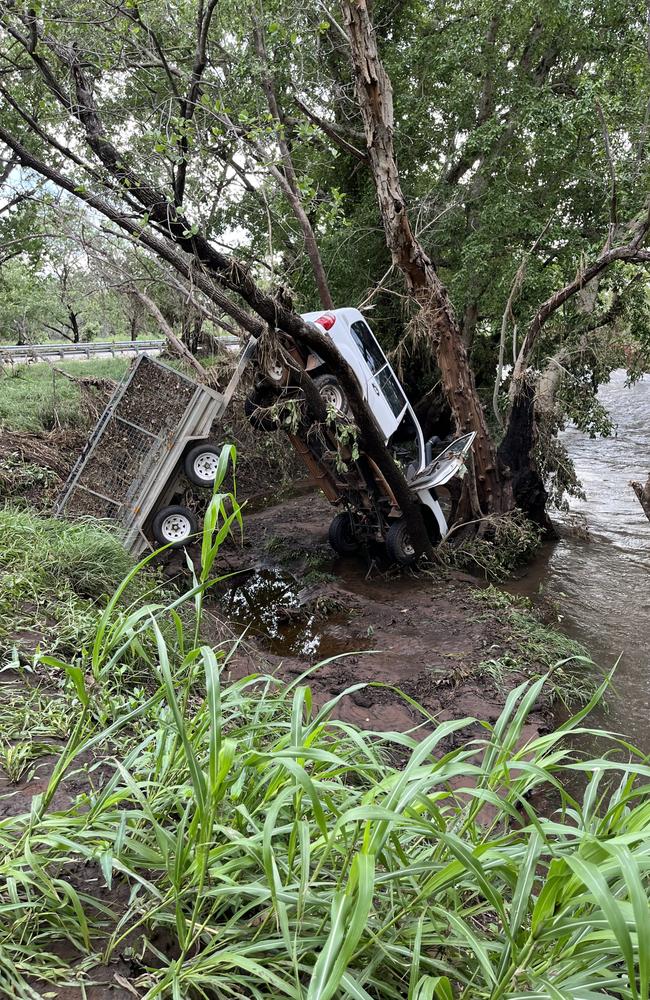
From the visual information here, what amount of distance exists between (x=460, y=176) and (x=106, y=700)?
13.3 metres

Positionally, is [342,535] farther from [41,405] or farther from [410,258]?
[41,405]

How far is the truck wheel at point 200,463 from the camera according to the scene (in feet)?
23.9

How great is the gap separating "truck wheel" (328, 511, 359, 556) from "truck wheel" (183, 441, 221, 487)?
205cm

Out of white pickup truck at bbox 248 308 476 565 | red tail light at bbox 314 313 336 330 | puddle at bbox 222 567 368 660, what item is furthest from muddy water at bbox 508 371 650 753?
red tail light at bbox 314 313 336 330

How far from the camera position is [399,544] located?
8.05m

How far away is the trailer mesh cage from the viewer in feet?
23.3

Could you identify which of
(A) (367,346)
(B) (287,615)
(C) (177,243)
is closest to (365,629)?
(B) (287,615)

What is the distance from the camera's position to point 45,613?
409 centimetres

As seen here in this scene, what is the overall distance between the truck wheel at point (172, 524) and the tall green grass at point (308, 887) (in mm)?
5362

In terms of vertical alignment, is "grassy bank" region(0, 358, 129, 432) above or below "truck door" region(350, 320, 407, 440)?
below

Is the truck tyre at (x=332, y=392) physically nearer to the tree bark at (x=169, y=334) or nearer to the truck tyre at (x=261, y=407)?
the truck tyre at (x=261, y=407)

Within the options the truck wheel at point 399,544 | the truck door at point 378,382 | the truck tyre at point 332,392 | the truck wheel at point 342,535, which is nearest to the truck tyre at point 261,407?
the truck tyre at point 332,392

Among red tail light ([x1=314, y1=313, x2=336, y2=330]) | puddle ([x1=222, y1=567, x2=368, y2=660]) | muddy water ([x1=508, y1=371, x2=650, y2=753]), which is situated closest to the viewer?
muddy water ([x1=508, y1=371, x2=650, y2=753])

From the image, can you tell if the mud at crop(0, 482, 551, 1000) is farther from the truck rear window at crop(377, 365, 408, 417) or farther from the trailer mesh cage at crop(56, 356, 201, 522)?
the truck rear window at crop(377, 365, 408, 417)
